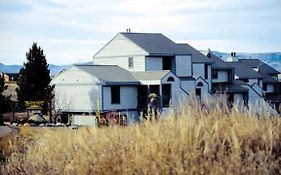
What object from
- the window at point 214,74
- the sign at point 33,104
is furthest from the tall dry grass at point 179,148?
A: the window at point 214,74

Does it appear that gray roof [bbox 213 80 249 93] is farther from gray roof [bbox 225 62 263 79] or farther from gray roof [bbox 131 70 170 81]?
gray roof [bbox 131 70 170 81]

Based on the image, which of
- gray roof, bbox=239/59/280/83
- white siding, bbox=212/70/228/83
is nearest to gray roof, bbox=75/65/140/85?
white siding, bbox=212/70/228/83

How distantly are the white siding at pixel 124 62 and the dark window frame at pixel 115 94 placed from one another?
294 centimetres

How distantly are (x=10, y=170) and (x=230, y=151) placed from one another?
15.7 ft

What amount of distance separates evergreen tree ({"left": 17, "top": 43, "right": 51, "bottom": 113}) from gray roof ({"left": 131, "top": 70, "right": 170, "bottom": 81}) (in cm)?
663

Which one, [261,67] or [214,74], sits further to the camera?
[261,67]

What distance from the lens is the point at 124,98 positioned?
3212 centimetres

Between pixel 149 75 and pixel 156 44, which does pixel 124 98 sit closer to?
pixel 149 75

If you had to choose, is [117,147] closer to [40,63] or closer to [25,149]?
[25,149]

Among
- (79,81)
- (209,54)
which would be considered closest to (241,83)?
(209,54)

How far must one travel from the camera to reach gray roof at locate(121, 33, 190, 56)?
3441 cm

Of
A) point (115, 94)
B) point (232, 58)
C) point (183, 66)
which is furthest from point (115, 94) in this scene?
point (232, 58)

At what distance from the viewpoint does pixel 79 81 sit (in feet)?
105

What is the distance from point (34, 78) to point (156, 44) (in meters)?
9.23
